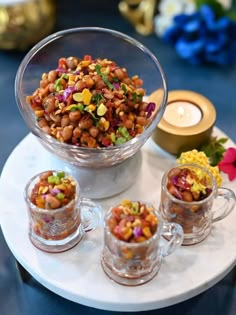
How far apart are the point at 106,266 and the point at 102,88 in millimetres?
230

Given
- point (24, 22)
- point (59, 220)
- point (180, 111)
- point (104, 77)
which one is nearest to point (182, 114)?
point (180, 111)

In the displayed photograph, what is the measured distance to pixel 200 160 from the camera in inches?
32.3

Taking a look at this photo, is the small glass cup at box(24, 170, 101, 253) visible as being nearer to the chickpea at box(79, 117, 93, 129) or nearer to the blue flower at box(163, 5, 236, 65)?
the chickpea at box(79, 117, 93, 129)

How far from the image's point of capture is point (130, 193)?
0.85 metres

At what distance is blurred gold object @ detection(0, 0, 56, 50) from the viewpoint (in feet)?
3.72

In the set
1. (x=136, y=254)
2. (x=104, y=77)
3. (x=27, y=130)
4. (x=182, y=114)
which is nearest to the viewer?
(x=136, y=254)

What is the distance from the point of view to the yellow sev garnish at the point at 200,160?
819 mm

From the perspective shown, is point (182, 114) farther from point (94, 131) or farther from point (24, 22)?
point (24, 22)

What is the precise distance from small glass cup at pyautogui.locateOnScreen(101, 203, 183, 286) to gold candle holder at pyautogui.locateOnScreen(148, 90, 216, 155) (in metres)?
0.16

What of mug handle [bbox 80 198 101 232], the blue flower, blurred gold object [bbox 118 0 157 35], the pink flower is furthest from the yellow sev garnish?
blurred gold object [bbox 118 0 157 35]

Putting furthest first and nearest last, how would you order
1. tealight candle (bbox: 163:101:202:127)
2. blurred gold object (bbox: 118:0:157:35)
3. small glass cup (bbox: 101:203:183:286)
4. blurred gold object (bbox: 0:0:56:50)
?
1. blurred gold object (bbox: 118:0:157:35)
2. blurred gold object (bbox: 0:0:56:50)
3. tealight candle (bbox: 163:101:202:127)
4. small glass cup (bbox: 101:203:183:286)

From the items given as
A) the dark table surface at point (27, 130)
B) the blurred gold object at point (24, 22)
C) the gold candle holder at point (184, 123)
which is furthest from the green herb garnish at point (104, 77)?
the blurred gold object at point (24, 22)

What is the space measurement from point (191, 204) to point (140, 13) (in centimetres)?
63

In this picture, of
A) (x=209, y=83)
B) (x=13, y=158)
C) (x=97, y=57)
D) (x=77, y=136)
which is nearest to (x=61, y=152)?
(x=77, y=136)
